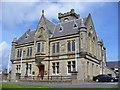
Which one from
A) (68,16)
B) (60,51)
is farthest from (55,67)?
(68,16)

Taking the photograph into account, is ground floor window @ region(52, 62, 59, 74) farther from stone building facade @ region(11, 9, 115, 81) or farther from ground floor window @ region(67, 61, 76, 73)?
ground floor window @ region(67, 61, 76, 73)

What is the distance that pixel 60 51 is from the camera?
35.9 m

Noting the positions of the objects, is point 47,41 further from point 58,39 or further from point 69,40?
point 69,40

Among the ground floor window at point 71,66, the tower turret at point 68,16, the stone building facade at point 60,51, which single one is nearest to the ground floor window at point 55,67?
the stone building facade at point 60,51

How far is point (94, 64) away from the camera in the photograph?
3816 cm

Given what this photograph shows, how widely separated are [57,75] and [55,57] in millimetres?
4008

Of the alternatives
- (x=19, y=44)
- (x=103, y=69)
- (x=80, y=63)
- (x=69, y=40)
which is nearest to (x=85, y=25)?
(x=69, y=40)

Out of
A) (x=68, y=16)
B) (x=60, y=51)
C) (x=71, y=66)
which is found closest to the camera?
(x=71, y=66)

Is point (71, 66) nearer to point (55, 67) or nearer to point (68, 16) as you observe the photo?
point (55, 67)

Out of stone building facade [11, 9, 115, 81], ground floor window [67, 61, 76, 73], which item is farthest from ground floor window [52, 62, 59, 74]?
ground floor window [67, 61, 76, 73]

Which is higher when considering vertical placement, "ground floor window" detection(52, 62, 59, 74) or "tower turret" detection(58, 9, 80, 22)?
"tower turret" detection(58, 9, 80, 22)

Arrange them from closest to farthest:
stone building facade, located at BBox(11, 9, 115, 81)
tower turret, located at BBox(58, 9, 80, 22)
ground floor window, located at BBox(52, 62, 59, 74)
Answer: stone building facade, located at BBox(11, 9, 115, 81), ground floor window, located at BBox(52, 62, 59, 74), tower turret, located at BBox(58, 9, 80, 22)

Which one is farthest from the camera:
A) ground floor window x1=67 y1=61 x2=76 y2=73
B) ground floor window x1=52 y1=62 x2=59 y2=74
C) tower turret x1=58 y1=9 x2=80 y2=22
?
tower turret x1=58 y1=9 x2=80 y2=22

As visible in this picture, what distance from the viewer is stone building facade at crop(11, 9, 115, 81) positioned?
33281 mm
